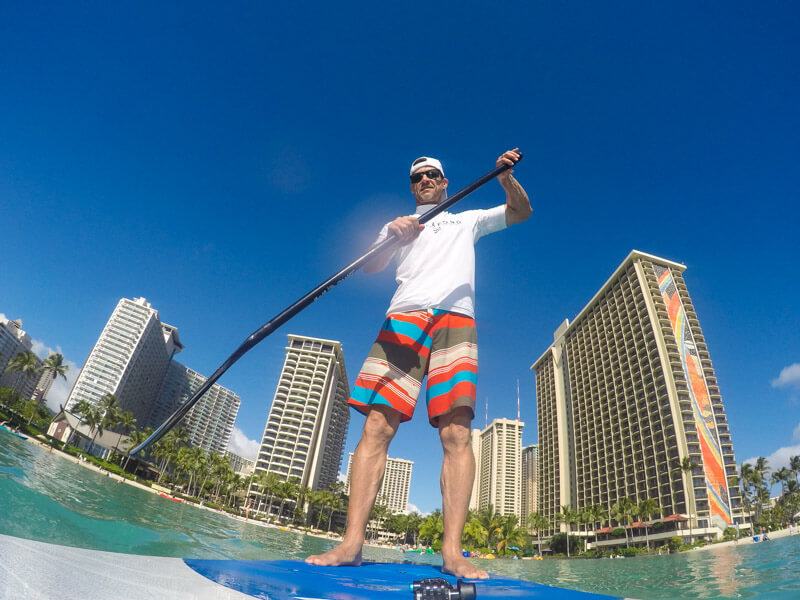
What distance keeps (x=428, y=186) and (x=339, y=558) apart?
2713 millimetres

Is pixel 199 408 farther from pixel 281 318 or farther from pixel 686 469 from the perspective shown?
pixel 281 318

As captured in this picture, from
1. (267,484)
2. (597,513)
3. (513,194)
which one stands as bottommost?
(267,484)

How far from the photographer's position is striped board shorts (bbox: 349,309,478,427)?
8.47 feet

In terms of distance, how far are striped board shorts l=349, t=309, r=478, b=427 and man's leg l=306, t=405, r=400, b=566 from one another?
93mm

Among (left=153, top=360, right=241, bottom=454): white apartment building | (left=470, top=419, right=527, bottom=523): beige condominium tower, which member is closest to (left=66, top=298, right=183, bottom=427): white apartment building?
(left=153, top=360, right=241, bottom=454): white apartment building

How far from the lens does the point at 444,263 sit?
297cm

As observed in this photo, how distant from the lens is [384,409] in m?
2.58


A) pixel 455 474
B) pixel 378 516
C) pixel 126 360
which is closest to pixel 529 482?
pixel 378 516

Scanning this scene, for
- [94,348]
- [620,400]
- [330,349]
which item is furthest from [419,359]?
[94,348]

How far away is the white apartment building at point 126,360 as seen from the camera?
358 feet

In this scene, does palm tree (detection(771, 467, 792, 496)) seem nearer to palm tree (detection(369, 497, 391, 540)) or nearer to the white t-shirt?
palm tree (detection(369, 497, 391, 540))

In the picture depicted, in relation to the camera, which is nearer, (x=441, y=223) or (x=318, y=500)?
(x=441, y=223)

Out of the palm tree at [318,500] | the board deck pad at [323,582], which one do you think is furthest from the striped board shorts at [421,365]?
the palm tree at [318,500]

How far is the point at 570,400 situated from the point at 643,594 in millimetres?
95121
